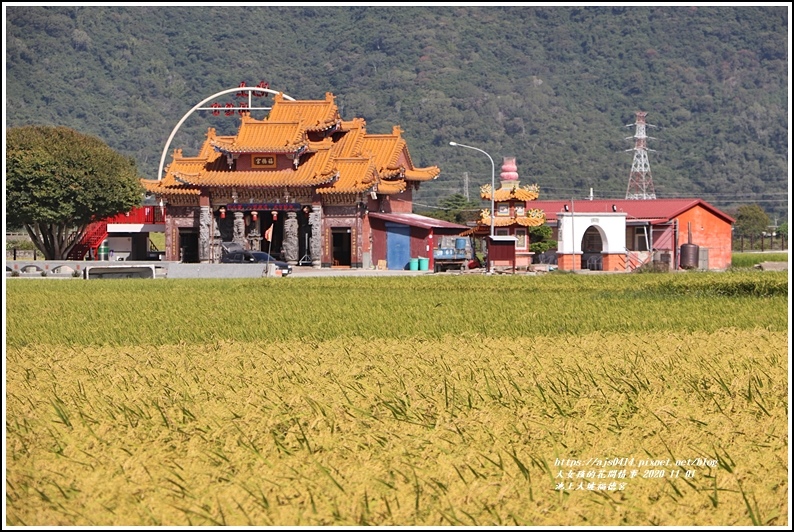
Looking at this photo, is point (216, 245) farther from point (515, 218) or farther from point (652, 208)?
point (652, 208)

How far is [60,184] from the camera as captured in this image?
65.0m

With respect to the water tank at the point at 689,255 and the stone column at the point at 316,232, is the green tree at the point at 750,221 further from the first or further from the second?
the stone column at the point at 316,232

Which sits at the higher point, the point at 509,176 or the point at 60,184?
the point at 509,176

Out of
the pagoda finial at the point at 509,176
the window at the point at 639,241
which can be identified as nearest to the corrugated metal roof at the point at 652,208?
the window at the point at 639,241

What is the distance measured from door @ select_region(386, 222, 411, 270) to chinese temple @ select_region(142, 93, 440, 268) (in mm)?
284

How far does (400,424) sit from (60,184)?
5761 cm

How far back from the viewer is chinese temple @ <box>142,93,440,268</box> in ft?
205

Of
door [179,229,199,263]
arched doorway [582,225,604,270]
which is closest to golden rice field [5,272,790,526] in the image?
arched doorway [582,225,604,270]

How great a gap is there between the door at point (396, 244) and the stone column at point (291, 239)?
521 centimetres

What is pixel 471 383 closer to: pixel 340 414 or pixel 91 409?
pixel 340 414

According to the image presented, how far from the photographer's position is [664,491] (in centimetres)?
889

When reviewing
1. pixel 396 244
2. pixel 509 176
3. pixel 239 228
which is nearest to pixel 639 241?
pixel 509 176

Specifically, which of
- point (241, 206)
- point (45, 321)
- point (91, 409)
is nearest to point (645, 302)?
point (45, 321)

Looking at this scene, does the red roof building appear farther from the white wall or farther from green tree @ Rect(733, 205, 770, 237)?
green tree @ Rect(733, 205, 770, 237)
